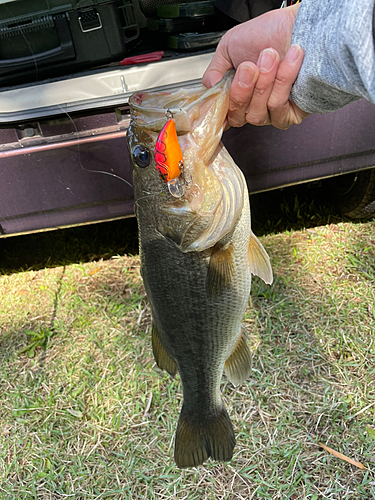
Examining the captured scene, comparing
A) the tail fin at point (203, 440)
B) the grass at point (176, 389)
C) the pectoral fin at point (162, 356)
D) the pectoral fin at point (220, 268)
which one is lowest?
the grass at point (176, 389)

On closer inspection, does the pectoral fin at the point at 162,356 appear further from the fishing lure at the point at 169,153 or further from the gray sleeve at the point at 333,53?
the gray sleeve at the point at 333,53

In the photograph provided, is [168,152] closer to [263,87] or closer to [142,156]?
[142,156]

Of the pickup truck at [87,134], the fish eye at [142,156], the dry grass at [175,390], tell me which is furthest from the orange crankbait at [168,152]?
the dry grass at [175,390]

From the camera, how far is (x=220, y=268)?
138cm

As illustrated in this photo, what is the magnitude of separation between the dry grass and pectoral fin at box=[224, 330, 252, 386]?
1.70ft

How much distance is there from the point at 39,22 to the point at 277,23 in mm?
1552

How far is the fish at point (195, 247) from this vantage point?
3.76 ft

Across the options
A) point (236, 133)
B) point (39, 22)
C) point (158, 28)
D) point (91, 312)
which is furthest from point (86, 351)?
point (158, 28)

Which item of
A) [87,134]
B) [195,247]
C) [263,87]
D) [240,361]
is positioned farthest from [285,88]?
[87,134]

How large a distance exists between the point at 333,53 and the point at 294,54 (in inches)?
6.4

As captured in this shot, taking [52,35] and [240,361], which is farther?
[52,35]

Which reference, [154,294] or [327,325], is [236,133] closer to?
[154,294]

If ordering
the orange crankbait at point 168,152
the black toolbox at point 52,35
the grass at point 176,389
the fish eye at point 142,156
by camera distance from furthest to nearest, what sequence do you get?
the black toolbox at point 52,35, the grass at point 176,389, the fish eye at point 142,156, the orange crankbait at point 168,152

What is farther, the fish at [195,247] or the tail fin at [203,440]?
the tail fin at [203,440]
